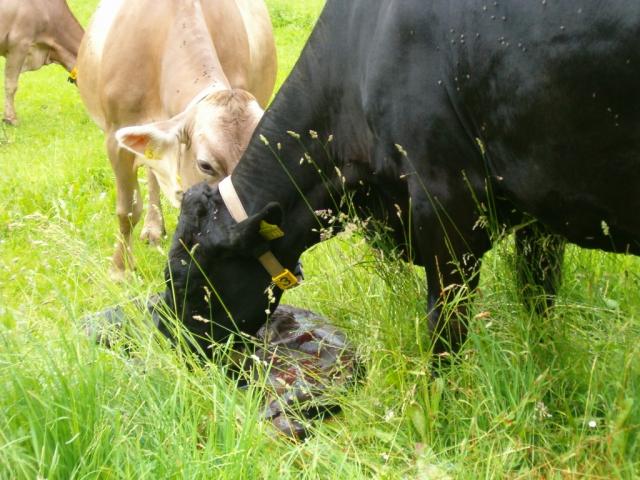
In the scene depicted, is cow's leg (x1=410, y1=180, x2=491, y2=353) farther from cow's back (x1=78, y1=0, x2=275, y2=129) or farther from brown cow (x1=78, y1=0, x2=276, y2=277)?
cow's back (x1=78, y1=0, x2=275, y2=129)

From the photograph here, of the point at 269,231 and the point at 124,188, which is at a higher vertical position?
the point at 269,231

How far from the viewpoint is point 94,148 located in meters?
9.00

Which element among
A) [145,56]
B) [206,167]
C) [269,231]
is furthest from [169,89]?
[269,231]

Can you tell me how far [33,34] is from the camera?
11.9m

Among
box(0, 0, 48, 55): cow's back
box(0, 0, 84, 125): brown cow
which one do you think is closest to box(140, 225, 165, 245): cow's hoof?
box(0, 0, 84, 125): brown cow

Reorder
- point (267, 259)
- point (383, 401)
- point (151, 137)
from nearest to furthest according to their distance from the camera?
point (383, 401)
point (267, 259)
point (151, 137)

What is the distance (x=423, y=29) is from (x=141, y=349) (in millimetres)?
1608

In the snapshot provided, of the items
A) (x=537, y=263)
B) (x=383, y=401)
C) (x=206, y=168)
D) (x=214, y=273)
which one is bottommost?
(x=383, y=401)

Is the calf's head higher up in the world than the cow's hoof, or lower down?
higher up

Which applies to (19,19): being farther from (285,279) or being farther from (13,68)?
(285,279)

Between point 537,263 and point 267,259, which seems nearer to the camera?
point 537,263

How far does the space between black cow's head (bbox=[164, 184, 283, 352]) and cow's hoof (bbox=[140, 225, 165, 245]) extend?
267 centimetres

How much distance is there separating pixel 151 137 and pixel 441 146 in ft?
9.02

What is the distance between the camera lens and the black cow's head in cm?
387
